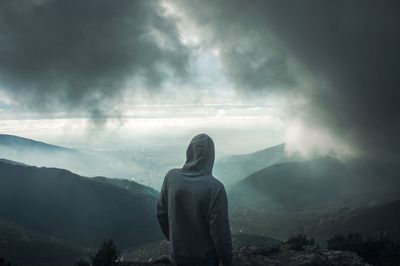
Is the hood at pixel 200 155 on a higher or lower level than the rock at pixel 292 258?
higher

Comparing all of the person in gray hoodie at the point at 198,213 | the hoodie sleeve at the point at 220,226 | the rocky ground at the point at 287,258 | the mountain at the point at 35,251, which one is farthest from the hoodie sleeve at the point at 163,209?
the mountain at the point at 35,251

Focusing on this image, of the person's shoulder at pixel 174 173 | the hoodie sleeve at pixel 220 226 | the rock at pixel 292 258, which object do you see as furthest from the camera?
the rock at pixel 292 258

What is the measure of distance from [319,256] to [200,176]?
90.0 feet

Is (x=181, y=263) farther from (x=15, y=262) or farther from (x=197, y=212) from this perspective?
(x=15, y=262)

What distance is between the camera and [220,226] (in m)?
8.00

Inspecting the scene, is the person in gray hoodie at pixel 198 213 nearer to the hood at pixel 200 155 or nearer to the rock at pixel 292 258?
the hood at pixel 200 155

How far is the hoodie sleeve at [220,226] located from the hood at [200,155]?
2.34 feet

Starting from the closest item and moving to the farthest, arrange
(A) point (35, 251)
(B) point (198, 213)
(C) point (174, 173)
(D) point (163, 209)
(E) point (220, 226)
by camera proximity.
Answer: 1. (E) point (220, 226)
2. (B) point (198, 213)
3. (C) point (174, 173)
4. (D) point (163, 209)
5. (A) point (35, 251)

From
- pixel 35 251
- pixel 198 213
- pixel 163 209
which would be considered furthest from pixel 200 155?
pixel 35 251

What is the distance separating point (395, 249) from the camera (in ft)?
110

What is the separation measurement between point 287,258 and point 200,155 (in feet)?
94.3

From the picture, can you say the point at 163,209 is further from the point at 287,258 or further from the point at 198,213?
the point at 287,258

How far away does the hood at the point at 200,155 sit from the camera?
8.63 m

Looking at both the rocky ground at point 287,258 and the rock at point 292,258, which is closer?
the rock at point 292,258
